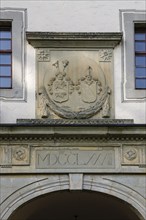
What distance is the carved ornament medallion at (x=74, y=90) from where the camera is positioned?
18.3 meters

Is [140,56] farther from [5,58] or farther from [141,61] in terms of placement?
[5,58]

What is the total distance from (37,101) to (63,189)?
1.93m

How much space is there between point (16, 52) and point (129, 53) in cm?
239

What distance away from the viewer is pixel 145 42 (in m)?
19.0

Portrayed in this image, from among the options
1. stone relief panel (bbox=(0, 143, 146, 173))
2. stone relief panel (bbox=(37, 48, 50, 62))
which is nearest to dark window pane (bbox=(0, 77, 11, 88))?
stone relief panel (bbox=(37, 48, 50, 62))

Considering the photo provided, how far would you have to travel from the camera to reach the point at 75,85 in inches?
727

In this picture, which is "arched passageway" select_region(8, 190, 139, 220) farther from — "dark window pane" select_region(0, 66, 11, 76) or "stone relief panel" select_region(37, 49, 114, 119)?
"dark window pane" select_region(0, 66, 11, 76)

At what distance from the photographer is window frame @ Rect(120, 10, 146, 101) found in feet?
60.8

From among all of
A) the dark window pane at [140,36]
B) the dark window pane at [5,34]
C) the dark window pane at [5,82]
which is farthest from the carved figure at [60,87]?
the dark window pane at [140,36]

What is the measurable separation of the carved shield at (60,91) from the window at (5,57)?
0.98 meters

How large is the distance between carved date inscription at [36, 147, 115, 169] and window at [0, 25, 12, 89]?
1.75m

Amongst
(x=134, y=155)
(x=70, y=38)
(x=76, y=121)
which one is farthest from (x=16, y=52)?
(x=134, y=155)

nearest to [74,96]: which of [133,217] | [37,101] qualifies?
[37,101]

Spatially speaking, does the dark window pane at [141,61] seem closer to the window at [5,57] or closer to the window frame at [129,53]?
the window frame at [129,53]
